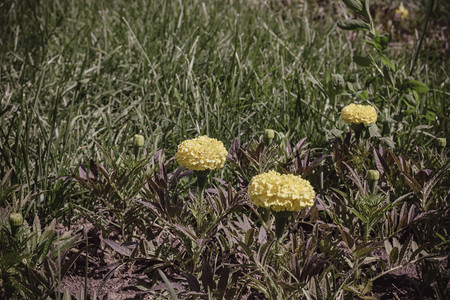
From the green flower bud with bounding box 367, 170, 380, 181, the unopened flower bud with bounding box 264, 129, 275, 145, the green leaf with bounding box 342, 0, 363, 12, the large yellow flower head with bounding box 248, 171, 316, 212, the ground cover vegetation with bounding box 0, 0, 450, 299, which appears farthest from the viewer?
the green leaf with bounding box 342, 0, 363, 12

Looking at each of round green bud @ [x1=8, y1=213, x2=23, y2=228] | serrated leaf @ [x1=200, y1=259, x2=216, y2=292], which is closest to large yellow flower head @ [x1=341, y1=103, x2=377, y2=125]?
serrated leaf @ [x1=200, y1=259, x2=216, y2=292]

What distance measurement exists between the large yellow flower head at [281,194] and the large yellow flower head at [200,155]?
0.22 metres

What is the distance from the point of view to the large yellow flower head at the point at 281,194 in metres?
1.20

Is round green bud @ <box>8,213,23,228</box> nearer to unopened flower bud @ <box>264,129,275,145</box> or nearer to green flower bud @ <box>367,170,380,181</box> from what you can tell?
unopened flower bud @ <box>264,129,275,145</box>

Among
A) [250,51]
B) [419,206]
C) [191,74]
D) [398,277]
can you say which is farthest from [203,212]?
[250,51]

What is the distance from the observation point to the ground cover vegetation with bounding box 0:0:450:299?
4.45 ft

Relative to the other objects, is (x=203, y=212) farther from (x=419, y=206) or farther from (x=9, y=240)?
(x=419, y=206)

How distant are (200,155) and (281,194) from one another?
342 mm

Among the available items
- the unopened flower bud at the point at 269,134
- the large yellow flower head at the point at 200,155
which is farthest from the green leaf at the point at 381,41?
the large yellow flower head at the point at 200,155

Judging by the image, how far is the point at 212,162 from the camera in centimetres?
143

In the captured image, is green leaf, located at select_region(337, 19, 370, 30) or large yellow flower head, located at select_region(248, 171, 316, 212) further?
green leaf, located at select_region(337, 19, 370, 30)

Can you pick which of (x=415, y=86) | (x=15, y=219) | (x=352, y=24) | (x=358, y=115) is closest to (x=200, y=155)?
(x=15, y=219)

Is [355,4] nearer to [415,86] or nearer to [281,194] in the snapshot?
[415,86]

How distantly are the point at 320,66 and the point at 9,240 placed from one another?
219cm
